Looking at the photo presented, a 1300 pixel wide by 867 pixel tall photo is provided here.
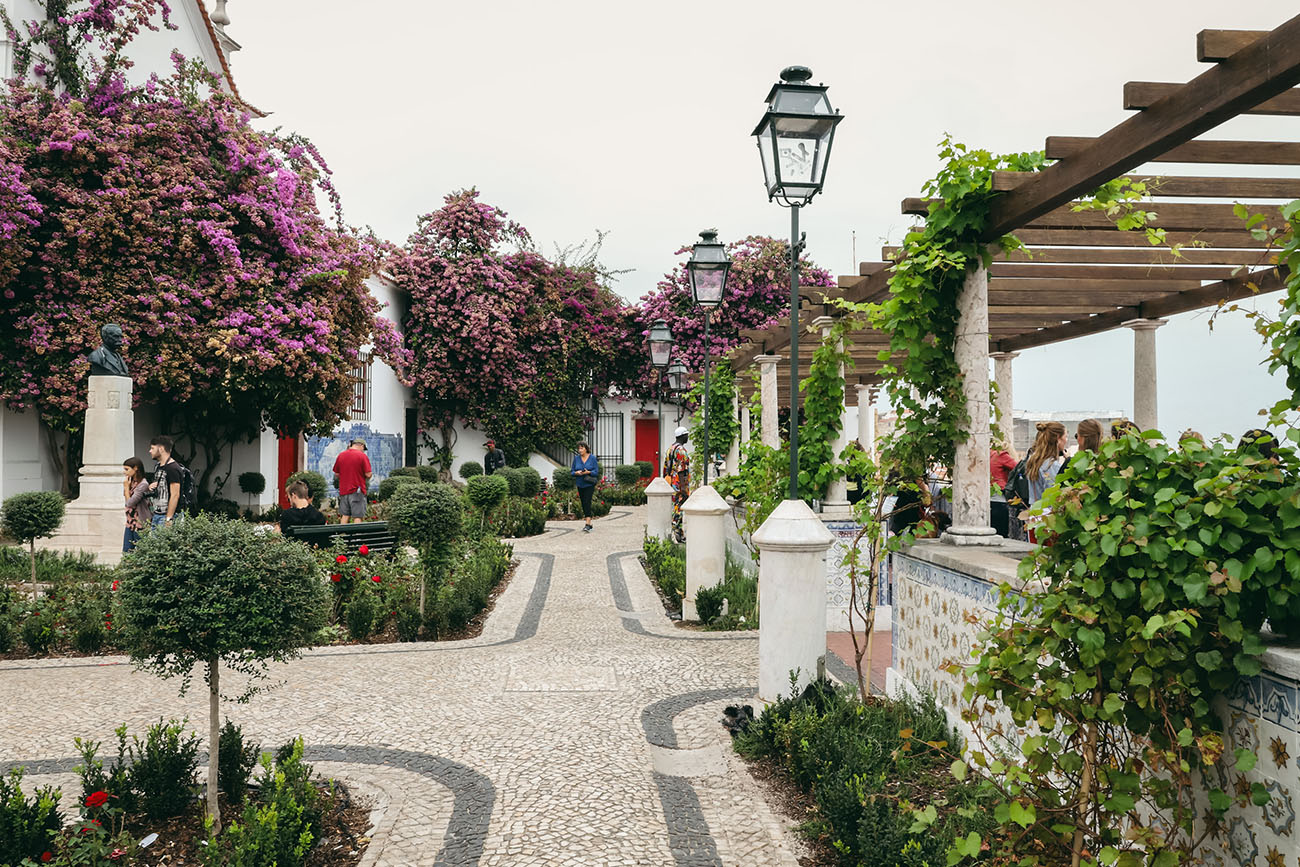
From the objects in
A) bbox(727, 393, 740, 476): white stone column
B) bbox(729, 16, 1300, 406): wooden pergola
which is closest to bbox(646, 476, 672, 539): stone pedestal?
bbox(727, 393, 740, 476): white stone column

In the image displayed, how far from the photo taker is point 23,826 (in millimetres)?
2916

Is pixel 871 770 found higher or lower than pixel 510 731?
higher

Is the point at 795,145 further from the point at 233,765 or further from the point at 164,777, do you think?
the point at 164,777

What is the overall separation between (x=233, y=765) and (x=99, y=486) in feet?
27.2

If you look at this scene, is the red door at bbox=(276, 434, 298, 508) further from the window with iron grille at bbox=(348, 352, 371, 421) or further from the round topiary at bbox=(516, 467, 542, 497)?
the round topiary at bbox=(516, 467, 542, 497)

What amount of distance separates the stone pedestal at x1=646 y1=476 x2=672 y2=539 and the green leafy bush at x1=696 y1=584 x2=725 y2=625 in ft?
18.4

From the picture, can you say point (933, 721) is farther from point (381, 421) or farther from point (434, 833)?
point (381, 421)

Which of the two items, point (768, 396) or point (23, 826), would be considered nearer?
point (23, 826)

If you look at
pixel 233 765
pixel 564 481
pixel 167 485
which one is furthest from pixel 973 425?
pixel 564 481

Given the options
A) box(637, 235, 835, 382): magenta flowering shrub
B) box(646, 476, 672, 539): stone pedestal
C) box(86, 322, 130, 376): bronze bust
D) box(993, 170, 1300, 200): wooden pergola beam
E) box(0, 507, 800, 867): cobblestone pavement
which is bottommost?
box(0, 507, 800, 867): cobblestone pavement

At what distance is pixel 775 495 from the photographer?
862 cm

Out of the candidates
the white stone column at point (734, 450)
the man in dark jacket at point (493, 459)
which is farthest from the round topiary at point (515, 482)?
the white stone column at point (734, 450)

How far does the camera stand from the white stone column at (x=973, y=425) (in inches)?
187

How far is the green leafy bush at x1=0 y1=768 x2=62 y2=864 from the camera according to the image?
290 cm
